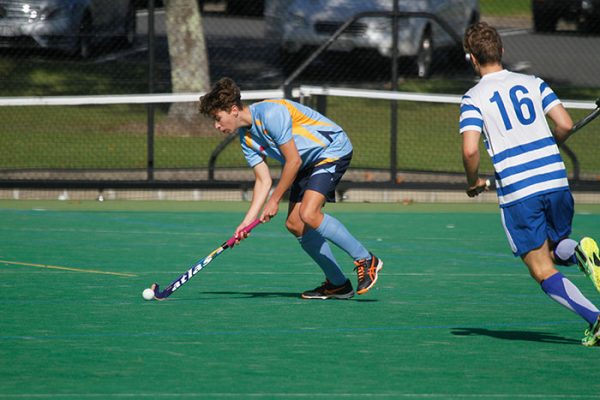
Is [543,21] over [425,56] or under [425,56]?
over

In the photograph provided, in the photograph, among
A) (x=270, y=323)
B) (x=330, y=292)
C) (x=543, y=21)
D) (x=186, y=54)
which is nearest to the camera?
(x=270, y=323)

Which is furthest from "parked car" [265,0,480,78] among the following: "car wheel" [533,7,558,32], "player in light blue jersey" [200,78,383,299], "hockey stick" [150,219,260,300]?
"hockey stick" [150,219,260,300]

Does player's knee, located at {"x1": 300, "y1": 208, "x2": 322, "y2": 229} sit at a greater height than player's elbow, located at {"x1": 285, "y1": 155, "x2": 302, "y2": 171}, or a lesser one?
lesser

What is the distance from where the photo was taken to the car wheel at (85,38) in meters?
16.6

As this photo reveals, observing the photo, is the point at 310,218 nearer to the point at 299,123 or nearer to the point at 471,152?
the point at 299,123

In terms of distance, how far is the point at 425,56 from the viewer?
59.1ft

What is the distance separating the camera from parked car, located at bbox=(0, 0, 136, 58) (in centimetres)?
1642

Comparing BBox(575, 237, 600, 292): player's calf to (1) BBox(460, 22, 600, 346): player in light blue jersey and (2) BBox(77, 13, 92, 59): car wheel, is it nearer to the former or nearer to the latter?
(1) BBox(460, 22, 600, 346): player in light blue jersey

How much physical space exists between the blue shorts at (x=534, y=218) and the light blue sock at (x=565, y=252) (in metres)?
0.08

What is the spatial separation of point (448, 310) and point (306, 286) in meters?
1.41

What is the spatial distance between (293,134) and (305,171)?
0.30m

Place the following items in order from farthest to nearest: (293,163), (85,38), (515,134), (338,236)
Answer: (85,38)
(338,236)
(293,163)
(515,134)

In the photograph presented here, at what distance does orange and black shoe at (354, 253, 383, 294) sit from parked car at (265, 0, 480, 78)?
8.88 metres

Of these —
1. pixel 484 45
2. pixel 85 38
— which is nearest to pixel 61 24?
pixel 85 38
